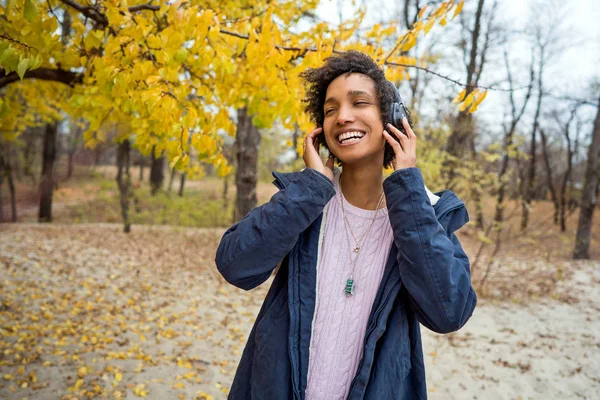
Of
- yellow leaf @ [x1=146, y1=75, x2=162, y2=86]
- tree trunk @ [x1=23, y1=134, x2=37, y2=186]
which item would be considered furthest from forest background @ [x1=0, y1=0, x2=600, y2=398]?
tree trunk @ [x1=23, y1=134, x2=37, y2=186]

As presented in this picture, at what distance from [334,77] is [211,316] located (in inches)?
180

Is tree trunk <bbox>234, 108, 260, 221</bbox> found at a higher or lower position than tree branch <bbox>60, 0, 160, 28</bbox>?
lower

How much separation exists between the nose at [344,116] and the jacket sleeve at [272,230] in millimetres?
237

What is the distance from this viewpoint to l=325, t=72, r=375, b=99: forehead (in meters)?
1.41

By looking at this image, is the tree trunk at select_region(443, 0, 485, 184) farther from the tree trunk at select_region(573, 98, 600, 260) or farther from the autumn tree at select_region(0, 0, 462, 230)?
the autumn tree at select_region(0, 0, 462, 230)

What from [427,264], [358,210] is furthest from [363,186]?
[427,264]

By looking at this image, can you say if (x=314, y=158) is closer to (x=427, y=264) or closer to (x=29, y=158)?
(x=427, y=264)

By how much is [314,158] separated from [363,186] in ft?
0.75

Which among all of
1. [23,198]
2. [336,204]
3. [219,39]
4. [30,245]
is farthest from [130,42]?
[23,198]

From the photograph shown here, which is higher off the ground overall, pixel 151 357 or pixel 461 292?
pixel 461 292

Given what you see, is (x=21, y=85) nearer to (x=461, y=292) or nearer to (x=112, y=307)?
(x=112, y=307)

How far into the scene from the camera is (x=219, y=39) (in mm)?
2396

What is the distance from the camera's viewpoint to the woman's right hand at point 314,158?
4.49ft

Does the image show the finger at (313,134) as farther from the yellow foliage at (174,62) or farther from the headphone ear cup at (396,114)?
the yellow foliage at (174,62)
